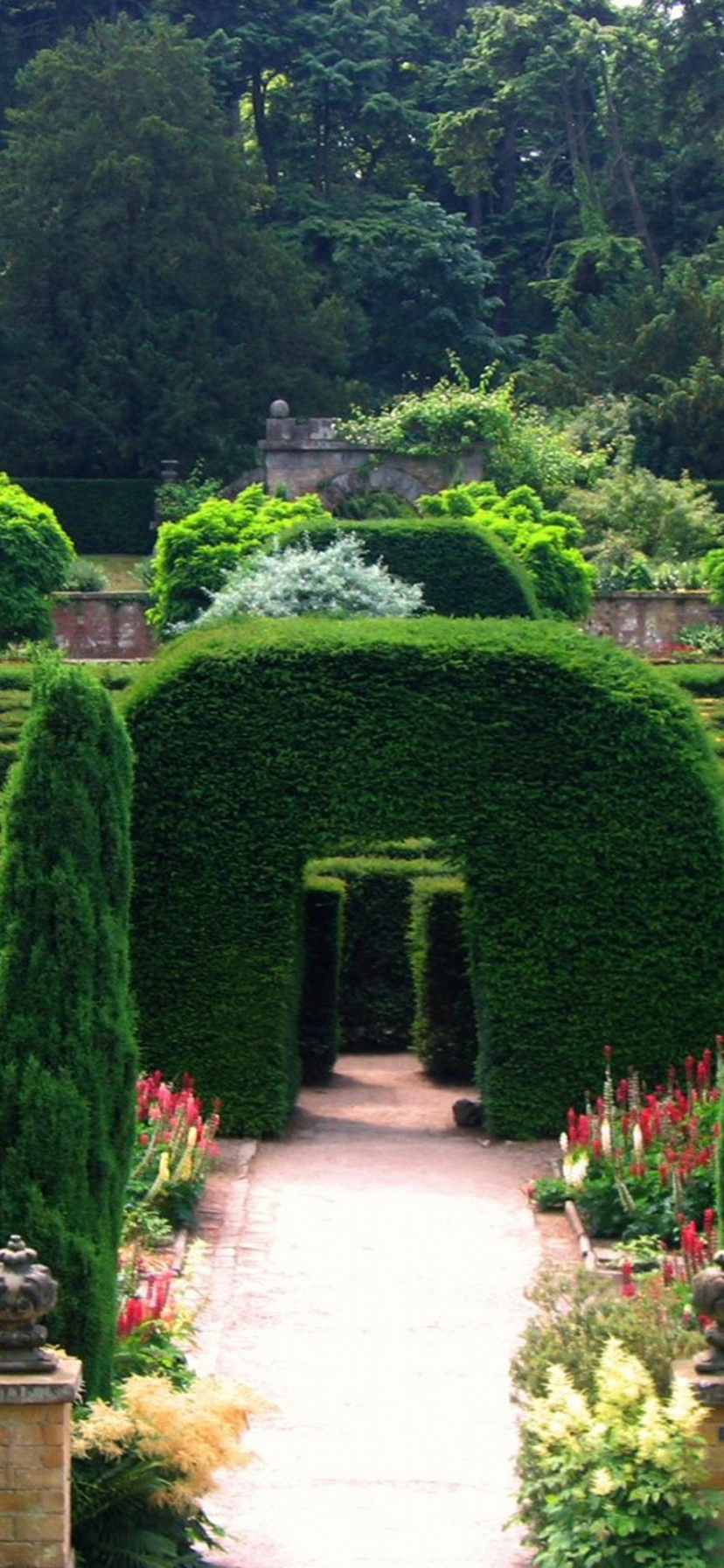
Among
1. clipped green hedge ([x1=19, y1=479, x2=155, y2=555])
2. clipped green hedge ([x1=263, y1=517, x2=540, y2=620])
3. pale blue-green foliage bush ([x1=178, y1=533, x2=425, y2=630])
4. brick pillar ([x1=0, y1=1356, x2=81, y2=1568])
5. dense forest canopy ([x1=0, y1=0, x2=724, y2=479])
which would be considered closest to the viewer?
brick pillar ([x1=0, y1=1356, x2=81, y2=1568])

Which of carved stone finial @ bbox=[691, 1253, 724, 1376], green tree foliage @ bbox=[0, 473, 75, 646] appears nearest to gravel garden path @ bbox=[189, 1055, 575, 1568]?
carved stone finial @ bbox=[691, 1253, 724, 1376]

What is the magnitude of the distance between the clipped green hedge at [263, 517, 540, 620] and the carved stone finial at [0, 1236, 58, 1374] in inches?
760

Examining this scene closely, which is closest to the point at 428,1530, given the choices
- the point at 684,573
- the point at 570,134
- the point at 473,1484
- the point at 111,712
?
the point at 473,1484

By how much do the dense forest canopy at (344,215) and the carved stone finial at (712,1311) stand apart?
135 ft

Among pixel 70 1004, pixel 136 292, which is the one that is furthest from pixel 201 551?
pixel 70 1004

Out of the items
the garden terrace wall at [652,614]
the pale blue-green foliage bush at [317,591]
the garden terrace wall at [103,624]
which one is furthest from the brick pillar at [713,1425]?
the garden terrace wall at [652,614]

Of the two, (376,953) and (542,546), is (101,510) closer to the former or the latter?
(542,546)

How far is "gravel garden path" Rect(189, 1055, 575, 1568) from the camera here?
894cm

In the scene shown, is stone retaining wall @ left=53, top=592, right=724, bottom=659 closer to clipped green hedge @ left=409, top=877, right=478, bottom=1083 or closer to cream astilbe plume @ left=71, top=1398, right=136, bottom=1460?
clipped green hedge @ left=409, top=877, right=478, bottom=1083

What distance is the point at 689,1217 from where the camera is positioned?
12242mm

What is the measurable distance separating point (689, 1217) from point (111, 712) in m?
4.00

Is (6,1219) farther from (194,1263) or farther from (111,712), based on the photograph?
(194,1263)

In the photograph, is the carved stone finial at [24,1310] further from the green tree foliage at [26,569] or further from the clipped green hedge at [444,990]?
the green tree foliage at [26,569]

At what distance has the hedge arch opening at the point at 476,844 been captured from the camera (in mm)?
15094
